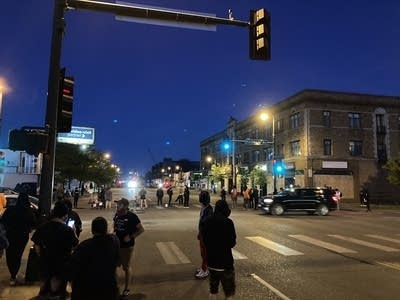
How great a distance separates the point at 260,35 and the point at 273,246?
7048mm

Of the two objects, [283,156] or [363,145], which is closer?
[363,145]

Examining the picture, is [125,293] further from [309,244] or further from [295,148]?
[295,148]

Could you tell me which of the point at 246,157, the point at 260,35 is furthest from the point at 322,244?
the point at 246,157

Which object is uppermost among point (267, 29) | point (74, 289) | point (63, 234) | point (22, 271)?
point (267, 29)

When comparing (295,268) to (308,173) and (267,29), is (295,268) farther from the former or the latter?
(308,173)

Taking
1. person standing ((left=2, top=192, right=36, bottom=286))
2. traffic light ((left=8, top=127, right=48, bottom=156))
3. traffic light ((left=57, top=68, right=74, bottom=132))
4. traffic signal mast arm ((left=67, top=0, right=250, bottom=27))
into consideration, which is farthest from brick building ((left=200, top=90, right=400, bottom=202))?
traffic light ((left=8, top=127, right=48, bottom=156))

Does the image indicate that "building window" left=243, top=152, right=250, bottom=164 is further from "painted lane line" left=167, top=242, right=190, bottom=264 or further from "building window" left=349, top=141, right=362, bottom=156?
"painted lane line" left=167, top=242, right=190, bottom=264

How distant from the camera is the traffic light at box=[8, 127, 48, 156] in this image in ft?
28.5

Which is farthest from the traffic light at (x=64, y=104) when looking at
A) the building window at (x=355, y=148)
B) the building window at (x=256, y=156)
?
the building window at (x=256, y=156)

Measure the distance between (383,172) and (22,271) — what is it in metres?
49.4

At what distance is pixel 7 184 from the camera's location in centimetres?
6238

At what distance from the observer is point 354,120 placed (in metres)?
52.1

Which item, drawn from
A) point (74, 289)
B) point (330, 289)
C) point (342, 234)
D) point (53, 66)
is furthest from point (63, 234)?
point (342, 234)

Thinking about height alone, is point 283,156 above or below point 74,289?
above
